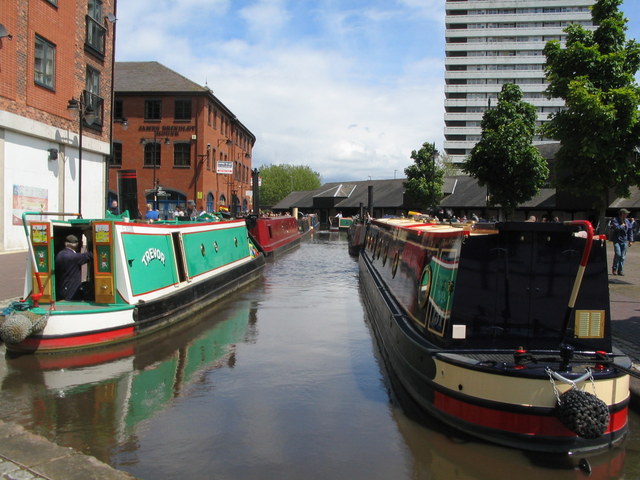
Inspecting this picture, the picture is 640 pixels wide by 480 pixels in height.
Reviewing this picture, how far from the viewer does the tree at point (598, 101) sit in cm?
1535

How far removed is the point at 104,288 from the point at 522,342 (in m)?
5.60

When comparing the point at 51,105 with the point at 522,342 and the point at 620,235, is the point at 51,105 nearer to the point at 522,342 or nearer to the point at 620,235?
the point at 620,235

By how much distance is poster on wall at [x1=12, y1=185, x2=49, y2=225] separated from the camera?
15.7 m

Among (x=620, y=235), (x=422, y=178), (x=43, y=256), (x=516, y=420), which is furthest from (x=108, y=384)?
(x=422, y=178)

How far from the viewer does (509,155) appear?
2089 centimetres

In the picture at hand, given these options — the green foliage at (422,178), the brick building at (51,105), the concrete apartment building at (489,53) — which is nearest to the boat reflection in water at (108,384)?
the brick building at (51,105)

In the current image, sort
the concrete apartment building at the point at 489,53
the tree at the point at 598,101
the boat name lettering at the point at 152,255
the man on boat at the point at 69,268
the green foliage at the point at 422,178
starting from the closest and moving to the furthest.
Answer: the man on boat at the point at 69,268
the boat name lettering at the point at 152,255
the tree at the point at 598,101
the green foliage at the point at 422,178
the concrete apartment building at the point at 489,53

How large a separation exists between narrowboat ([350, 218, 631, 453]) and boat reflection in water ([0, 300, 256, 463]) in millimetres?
2712

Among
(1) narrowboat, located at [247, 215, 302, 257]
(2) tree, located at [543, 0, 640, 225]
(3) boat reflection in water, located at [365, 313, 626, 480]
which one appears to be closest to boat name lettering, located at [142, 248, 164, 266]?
(3) boat reflection in water, located at [365, 313, 626, 480]

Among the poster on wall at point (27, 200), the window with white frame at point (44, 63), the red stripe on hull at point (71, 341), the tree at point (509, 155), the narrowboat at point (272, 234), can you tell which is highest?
the window with white frame at point (44, 63)

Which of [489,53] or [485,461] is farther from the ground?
[489,53]

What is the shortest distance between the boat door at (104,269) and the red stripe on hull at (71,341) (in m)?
0.52

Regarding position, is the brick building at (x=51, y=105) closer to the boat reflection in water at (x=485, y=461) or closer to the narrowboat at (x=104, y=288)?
the narrowboat at (x=104, y=288)

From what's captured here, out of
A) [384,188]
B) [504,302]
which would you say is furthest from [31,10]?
[384,188]
